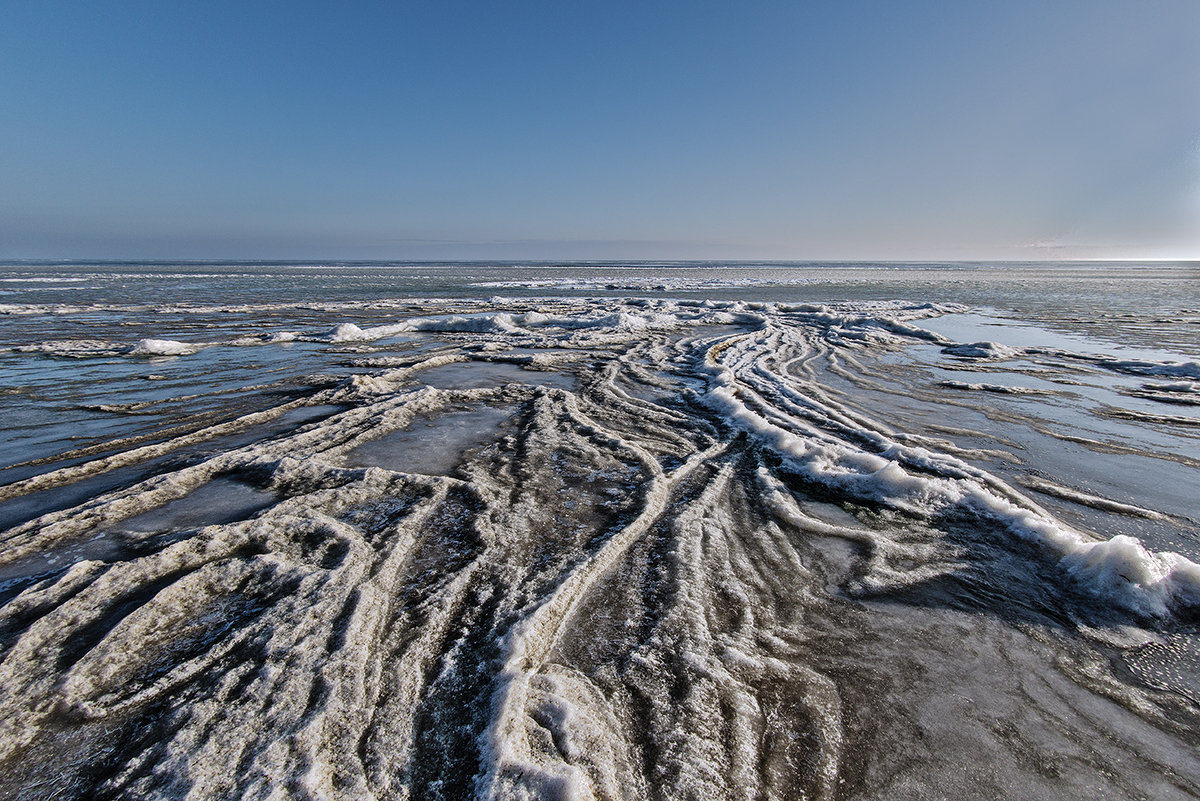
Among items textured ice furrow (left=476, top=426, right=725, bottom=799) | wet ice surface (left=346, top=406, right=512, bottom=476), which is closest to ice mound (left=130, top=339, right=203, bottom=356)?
wet ice surface (left=346, top=406, right=512, bottom=476)

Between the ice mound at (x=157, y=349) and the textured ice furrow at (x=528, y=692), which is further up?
the textured ice furrow at (x=528, y=692)

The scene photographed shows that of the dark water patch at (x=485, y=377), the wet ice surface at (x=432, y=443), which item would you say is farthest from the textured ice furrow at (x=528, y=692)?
the dark water patch at (x=485, y=377)

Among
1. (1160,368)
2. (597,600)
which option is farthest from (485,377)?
(1160,368)

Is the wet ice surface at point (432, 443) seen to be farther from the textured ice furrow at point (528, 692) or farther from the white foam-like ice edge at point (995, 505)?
the white foam-like ice edge at point (995, 505)

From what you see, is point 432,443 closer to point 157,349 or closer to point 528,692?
point 528,692

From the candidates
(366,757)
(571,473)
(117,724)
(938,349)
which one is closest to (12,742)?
(117,724)

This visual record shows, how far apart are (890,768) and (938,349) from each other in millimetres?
14287

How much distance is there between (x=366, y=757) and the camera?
2.24m

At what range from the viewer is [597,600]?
3.36 meters

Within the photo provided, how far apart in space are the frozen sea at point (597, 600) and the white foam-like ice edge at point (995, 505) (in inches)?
1.1

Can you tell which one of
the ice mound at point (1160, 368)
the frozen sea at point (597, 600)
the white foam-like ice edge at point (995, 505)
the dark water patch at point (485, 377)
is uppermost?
the ice mound at point (1160, 368)

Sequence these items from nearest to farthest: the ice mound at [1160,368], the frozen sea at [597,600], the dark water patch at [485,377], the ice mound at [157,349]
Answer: the frozen sea at [597,600]
the dark water patch at [485,377]
the ice mound at [1160,368]
the ice mound at [157,349]

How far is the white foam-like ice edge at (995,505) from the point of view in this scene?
327cm

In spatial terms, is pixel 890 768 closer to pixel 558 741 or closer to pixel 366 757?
pixel 558 741
